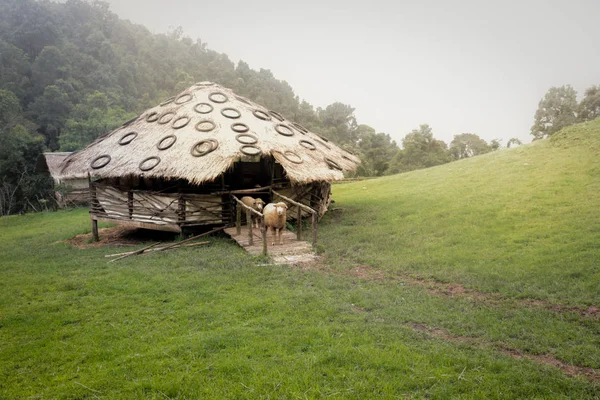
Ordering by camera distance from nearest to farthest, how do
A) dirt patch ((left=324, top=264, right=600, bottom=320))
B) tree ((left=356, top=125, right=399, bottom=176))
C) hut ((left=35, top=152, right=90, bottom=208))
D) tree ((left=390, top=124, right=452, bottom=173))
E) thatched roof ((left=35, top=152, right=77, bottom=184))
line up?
dirt patch ((left=324, top=264, right=600, bottom=320))
hut ((left=35, top=152, right=90, bottom=208))
thatched roof ((left=35, top=152, right=77, bottom=184))
tree ((left=390, top=124, right=452, bottom=173))
tree ((left=356, top=125, right=399, bottom=176))

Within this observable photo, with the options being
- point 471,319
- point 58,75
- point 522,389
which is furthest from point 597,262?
point 58,75

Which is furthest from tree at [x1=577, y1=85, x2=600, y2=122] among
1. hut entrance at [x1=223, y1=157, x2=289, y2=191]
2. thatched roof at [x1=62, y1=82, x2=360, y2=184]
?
hut entrance at [x1=223, y1=157, x2=289, y2=191]

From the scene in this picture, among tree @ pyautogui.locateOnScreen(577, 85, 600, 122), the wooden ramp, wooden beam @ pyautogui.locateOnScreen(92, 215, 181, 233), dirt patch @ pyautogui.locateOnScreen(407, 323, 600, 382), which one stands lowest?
dirt patch @ pyautogui.locateOnScreen(407, 323, 600, 382)

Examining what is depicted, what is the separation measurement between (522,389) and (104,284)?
796 centimetres

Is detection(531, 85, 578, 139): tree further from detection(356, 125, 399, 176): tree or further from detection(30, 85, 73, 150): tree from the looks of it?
detection(30, 85, 73, 150): tree

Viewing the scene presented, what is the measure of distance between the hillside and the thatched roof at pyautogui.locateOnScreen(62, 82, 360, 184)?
2.86 metres

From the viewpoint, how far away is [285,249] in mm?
10492

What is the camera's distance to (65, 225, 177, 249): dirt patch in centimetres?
1349

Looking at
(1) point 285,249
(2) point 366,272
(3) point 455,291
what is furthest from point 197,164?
(3) point 455,291

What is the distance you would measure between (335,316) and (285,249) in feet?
14.6

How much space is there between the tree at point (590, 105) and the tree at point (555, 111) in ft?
1.71

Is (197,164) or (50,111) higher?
(50,111)

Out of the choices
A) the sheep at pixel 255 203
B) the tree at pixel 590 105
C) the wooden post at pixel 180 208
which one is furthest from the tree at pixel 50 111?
the tree at pixel 590 105

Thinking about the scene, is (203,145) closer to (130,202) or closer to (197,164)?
(197,164)
